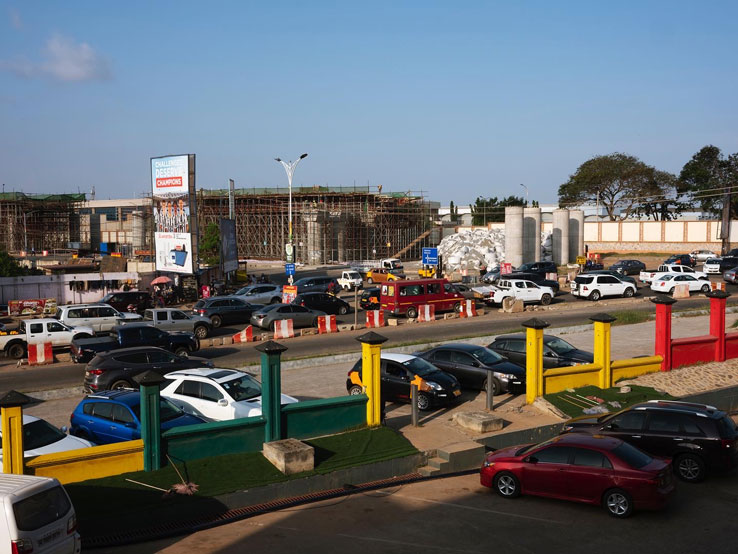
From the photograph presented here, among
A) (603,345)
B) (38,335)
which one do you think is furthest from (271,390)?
(38,335)

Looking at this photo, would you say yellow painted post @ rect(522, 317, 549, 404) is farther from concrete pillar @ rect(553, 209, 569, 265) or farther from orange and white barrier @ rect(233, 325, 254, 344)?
concrete pillar @ rect(553, 209, 569, 265)

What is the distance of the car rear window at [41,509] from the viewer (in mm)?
8008

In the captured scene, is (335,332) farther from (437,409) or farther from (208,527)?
(208,527)

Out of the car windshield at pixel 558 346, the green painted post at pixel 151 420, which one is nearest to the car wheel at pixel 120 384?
the green painted post at pixel 151 420

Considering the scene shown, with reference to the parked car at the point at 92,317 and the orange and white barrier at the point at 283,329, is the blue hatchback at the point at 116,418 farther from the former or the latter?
the orange and white barrier at the point at 283,329

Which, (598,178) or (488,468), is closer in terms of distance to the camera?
(488,468)

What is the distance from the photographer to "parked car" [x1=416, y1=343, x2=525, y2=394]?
60.1 feet

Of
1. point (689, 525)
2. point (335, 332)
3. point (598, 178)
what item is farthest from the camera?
point (598, 178)

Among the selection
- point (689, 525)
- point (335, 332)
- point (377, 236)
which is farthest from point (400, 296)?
point (377, 236)

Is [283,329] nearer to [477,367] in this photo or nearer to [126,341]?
[126,341]

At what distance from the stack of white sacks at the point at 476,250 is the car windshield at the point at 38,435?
51.0m

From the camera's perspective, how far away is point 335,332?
3130 cm

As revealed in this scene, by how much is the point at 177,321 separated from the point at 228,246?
69.7 feet

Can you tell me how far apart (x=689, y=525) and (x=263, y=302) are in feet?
100
